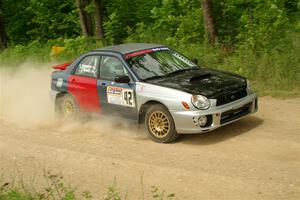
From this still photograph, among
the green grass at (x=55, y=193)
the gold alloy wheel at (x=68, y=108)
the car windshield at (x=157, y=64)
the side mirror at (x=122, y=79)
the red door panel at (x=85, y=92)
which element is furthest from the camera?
the gold alloy wheel at (x=68, y=108)

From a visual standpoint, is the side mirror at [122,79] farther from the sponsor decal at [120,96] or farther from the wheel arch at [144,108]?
the wheel arch at [144,108]

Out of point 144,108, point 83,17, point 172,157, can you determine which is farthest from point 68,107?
point 83,17

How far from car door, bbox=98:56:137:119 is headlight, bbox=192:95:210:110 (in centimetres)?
127

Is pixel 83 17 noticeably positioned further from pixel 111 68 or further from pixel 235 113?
pixel 235 113

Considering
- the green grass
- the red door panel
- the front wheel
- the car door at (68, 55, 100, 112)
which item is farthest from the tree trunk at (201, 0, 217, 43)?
the green grass

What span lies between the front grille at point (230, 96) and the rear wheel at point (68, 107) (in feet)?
10.8

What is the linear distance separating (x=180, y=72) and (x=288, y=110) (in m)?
2.43

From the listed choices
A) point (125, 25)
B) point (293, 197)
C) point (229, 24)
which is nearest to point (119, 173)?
point (293, 197)

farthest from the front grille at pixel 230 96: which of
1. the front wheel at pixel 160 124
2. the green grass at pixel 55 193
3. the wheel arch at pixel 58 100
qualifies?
the wheel arch at pixel 58 100

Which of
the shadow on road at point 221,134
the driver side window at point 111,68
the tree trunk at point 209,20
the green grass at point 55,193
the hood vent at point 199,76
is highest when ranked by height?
the tree trunk at point 209,20

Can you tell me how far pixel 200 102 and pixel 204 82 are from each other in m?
0.59

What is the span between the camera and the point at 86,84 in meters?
9.87

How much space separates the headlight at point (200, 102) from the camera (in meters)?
8.16

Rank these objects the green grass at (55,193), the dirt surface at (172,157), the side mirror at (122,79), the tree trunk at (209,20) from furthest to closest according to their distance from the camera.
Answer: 1. the tree trunk at (209,20)
2. the side mirror at (122,79)
3. the dirt surface at (172,157)
4. the green grass at (55,193)
